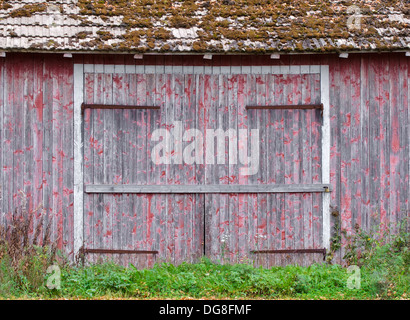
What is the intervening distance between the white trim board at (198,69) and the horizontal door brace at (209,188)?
1740 mm

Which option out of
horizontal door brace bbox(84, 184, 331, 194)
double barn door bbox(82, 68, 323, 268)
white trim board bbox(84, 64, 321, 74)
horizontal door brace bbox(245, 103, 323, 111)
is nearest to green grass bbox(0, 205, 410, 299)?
double barn door bbox(82, 68, 323, 268)

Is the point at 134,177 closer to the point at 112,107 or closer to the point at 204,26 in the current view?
the point at 112,107

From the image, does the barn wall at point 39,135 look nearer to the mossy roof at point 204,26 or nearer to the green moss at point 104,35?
the mossy roof at point 204,26

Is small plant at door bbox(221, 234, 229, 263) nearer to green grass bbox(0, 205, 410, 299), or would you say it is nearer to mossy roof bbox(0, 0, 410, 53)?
green grass bbox(0, 205, 410, 299)

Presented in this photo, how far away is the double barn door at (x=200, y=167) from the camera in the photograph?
25.8 feet

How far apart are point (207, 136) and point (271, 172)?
113 cm

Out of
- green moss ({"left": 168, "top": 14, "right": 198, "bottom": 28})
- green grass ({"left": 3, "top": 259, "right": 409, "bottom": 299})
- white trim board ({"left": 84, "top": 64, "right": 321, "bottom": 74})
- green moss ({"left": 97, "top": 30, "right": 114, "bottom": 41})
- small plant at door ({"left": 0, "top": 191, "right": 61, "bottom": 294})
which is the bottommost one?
green grass ({"left": 3, "top": 259, "right": 409, "bottom": 299})

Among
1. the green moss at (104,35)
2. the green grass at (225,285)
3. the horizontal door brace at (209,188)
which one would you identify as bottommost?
the green grass at (225,285)

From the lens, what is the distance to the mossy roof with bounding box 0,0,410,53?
746 centimetres

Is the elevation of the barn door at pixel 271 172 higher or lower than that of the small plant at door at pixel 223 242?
higher

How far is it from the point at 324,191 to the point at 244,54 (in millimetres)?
2427

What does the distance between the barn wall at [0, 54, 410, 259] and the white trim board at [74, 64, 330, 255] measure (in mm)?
85

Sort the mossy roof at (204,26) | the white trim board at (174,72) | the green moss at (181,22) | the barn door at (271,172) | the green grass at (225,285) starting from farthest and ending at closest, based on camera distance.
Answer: the barn door at (271,172) < the white trim board at (174,72) < the green moss at (181,22) < the mossy roof at (204,26) < the green grass at (225,285)

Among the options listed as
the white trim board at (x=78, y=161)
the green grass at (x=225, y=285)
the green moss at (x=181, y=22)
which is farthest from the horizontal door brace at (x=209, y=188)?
the green moss at (x=181, y=22)
